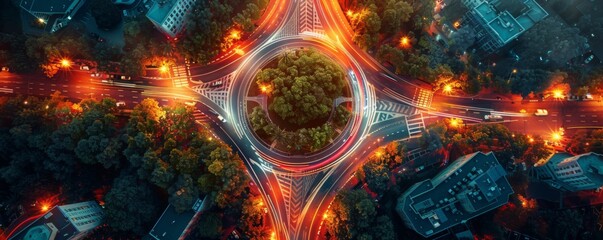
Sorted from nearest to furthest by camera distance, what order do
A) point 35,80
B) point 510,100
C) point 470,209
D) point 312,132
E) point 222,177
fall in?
1. point 470,209
2. point 222,177
3. point 312,132
4. point 35,80
5. point 510,100

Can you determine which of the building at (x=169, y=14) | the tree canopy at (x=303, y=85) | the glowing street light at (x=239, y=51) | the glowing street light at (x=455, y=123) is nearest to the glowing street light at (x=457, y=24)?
the glowing street light at (x=455, y=123)

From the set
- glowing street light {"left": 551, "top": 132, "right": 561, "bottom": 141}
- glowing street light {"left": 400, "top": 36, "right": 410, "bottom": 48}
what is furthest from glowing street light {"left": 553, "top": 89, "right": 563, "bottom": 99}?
glowing street light {"left": 400, "top": 36, "right": 410, "bottom": 48}

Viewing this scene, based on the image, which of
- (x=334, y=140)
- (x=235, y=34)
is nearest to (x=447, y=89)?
(x=334, y=140)

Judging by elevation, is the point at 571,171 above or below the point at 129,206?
above

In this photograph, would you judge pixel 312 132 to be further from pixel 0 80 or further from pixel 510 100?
pixel 0 80

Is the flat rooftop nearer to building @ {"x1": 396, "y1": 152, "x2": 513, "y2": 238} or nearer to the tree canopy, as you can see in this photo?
building @ {"x1": 396, "y1": 152, "x2": 513, "y2": 238}

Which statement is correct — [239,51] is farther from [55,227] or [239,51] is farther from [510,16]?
[510,16]

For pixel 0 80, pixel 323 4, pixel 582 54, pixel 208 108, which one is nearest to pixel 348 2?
pixel 323 4
